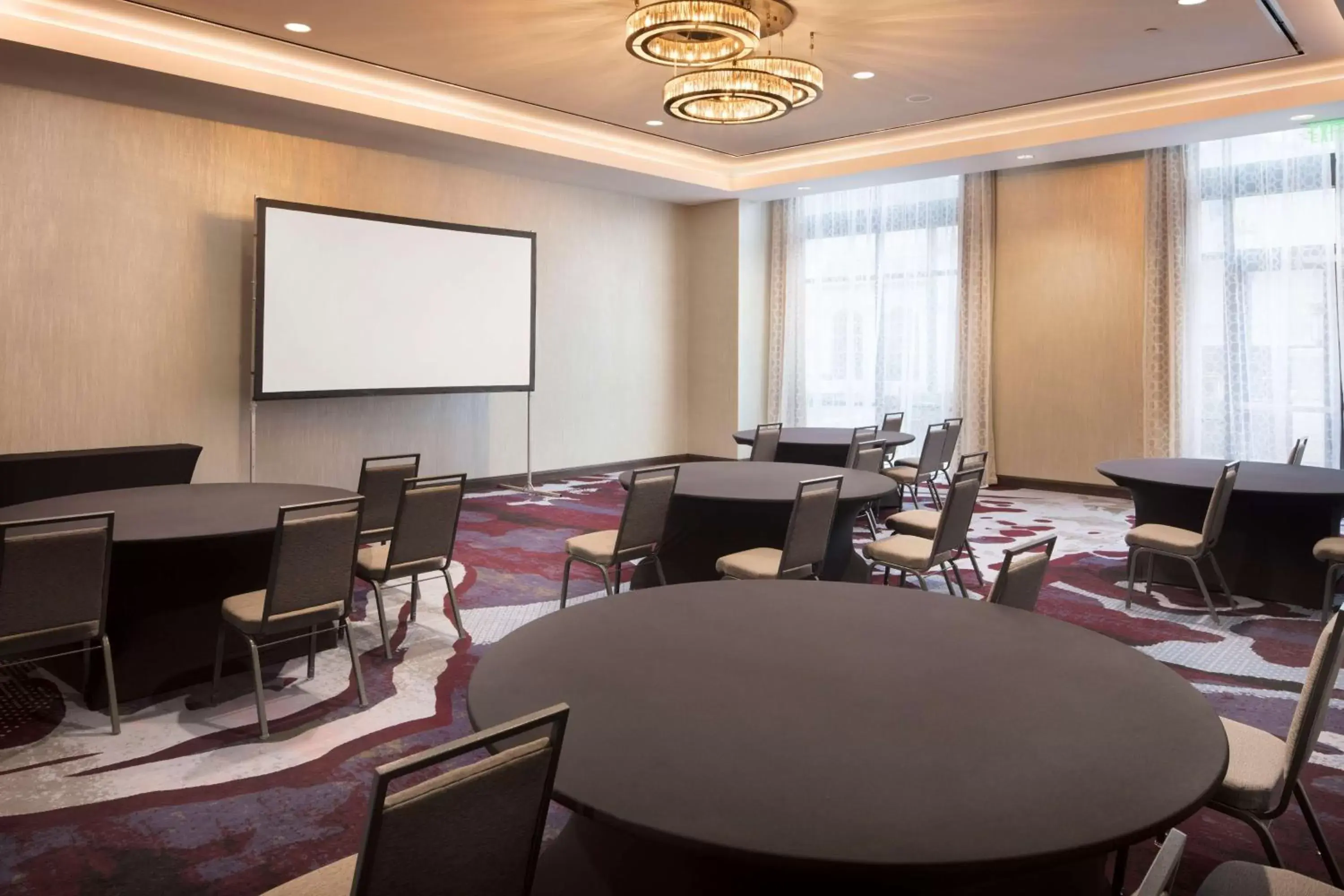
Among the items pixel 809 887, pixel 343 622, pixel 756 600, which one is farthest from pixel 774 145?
pixel 809 887

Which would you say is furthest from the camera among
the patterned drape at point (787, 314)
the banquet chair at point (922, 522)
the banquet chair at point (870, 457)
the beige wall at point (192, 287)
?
the patterned drape at point (787, 314)

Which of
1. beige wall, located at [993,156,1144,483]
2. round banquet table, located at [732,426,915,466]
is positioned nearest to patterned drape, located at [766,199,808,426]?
beige wall, located at [993,156,1144,483]

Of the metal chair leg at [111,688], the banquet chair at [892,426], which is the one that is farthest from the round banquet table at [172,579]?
the banquet chair at [892,426]

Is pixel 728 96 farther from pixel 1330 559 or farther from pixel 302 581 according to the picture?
pixel 1330 559

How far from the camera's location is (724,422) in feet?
41.2

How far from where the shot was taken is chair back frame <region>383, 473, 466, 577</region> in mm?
4531

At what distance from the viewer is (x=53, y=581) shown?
11.5ft

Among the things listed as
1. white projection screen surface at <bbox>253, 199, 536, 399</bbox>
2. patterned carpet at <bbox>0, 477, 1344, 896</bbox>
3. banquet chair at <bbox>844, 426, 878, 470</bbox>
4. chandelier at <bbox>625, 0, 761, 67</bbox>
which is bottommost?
patterned carpet at <bbox>0, 477, 1344, 896</bbox>

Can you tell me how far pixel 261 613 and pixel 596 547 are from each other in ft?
5.75

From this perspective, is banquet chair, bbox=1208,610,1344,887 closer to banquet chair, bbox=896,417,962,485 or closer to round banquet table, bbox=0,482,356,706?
round banquet table, bbox=0,482,356,706

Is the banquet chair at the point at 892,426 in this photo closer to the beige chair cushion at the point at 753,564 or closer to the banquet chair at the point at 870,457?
the banquet chair at the point at 870,457

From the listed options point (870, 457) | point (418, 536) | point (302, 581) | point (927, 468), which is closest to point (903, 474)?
point (927, 468)

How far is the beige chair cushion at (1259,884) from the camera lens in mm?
1913

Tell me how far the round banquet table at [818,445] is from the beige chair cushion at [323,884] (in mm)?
6476
